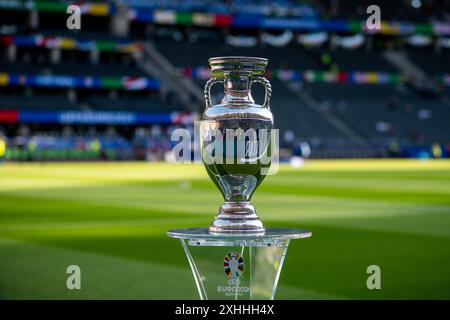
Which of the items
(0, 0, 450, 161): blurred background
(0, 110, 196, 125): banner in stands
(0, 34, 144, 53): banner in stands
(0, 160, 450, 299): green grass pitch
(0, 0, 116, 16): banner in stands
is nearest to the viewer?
(0, 160, 450, 299): green grass pitch

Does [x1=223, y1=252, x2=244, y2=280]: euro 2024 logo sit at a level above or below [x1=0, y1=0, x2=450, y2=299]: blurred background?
below

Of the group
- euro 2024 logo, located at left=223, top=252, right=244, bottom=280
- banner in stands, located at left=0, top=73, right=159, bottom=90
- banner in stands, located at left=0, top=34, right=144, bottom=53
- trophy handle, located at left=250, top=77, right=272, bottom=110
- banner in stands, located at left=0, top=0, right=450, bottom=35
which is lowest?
euro 2024 logo, located at left=223, top=252, right=244, bottom=280

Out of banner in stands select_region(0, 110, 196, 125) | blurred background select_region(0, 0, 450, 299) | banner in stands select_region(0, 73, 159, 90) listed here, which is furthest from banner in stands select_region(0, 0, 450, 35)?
banner in stands select_region(0, 110, 196, 125)

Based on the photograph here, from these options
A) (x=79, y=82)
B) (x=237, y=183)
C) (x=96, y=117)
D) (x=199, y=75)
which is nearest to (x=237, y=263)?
(x=237, y=183)

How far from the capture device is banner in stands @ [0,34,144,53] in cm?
5694

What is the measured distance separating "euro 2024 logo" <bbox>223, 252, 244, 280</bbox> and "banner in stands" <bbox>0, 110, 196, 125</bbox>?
49.9 metres

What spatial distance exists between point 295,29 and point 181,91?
1075 centimetres

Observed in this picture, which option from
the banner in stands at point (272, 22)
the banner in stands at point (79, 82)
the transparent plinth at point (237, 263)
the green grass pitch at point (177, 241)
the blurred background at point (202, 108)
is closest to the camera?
the transparent plinth at point (237, 263)

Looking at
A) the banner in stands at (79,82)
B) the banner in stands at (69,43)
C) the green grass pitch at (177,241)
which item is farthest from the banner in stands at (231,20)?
the green grass pitch at (177,241)

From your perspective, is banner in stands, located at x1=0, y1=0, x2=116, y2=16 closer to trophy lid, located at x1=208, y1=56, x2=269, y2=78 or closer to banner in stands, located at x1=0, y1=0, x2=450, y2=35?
banner in stands, located at x1=0, y1=0, x2=450, y2=35

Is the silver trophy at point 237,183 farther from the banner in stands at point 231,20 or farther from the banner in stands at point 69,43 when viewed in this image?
the banner in stands at point 69,43

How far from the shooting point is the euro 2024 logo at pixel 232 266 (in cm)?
574

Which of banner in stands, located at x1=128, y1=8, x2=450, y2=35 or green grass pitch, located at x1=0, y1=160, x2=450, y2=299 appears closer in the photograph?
green grass pitch, located at x1=0, y1=160, x2=450, y2=299

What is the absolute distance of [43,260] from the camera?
1135 centimetres
